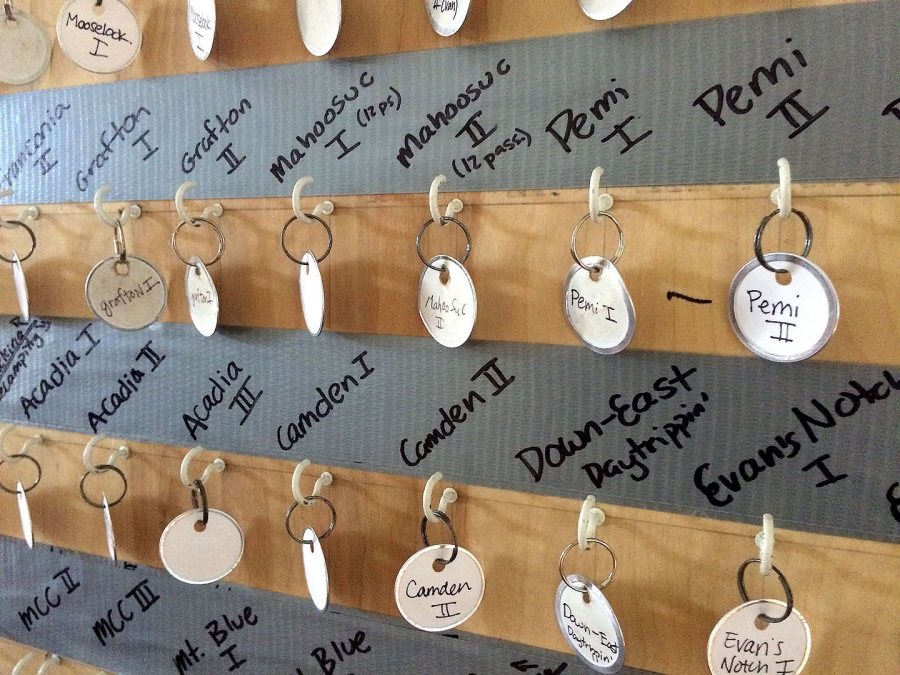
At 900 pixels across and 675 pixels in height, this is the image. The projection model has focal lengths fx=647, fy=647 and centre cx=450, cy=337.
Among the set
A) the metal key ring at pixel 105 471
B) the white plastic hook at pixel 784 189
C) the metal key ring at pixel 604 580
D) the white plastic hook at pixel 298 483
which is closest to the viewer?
the white plastic hook at pixel 784 189

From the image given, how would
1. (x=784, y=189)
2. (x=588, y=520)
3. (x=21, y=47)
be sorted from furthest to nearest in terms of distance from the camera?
(x=21, y=47), (x=588, y=520), (x=784, y=189)

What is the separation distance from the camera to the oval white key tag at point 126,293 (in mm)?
733

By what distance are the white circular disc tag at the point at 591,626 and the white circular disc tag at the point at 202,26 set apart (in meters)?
0.67

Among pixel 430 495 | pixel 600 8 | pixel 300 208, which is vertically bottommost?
pixel 430 495

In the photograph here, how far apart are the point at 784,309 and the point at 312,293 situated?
432 millimetres

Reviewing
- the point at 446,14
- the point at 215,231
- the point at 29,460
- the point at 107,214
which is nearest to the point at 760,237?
the point at 446,14

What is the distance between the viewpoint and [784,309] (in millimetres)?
511

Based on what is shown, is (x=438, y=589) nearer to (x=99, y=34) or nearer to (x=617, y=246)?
(x=617, y=246)

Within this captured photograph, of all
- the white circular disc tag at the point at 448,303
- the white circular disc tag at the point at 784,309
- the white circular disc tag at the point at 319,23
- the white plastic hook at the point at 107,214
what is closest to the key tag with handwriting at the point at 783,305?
the white circular disc tag at the point at 784,309

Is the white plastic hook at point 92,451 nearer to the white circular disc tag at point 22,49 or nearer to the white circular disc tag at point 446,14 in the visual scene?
the white circular disc tag at point 22,49

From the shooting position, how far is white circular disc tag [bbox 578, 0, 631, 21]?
1.83 ft

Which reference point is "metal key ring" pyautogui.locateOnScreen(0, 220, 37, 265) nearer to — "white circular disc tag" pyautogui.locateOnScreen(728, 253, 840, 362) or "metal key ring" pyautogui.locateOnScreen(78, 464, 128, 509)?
"metal key ring" pyautogui.locateOnScreen(78, 464, 128, 509)

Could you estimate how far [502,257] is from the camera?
0.64m

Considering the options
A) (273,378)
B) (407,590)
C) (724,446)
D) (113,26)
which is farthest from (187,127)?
(724,446)
